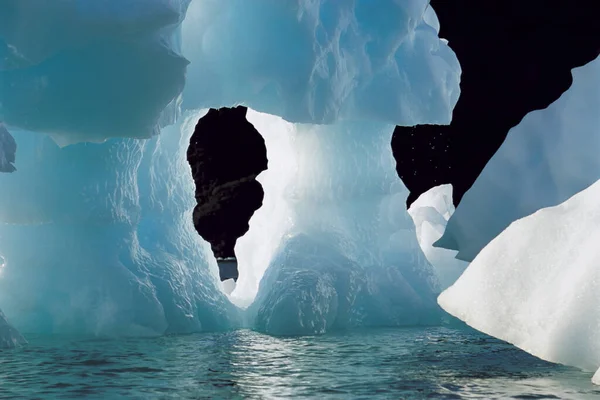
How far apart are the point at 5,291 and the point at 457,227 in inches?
149

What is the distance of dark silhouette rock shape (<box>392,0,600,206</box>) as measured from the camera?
13789 millimetres

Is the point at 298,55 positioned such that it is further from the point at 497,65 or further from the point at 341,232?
the point at 497,65

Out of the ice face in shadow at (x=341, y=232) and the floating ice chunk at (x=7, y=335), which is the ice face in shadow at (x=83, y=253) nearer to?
the ice face in shadow at (x=341, y=232)

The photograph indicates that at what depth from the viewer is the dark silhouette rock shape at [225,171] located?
19.8 metres

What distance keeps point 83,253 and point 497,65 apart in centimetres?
991

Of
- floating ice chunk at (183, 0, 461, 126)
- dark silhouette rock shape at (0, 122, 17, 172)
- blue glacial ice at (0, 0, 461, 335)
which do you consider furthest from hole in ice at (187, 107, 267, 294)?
dark silhouette rock shape at (0, 122, 17, 172)

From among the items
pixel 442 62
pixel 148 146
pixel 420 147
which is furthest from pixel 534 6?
pixel 148 146

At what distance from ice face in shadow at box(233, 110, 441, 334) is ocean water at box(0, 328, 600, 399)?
46.4 inches

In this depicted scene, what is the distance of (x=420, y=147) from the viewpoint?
64.2ft

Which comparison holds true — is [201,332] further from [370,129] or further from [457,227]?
[370,129]

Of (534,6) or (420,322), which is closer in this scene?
(420,322)

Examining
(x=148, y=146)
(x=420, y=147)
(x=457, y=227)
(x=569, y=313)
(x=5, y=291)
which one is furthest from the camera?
(x=420, y=147)

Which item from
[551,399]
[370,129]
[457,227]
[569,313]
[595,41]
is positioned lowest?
[551,399]

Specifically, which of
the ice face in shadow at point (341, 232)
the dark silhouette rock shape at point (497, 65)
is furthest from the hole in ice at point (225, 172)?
the ice face in shadow at point (341, 232)
